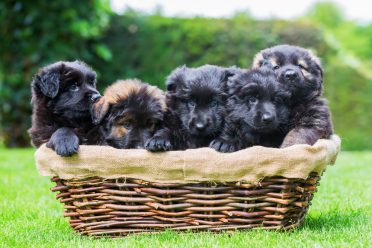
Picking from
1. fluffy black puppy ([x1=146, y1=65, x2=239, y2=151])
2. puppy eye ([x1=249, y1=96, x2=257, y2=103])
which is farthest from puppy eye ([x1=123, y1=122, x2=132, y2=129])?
puppy eye ([x1=249, y1=96, x2=257, y2=103])

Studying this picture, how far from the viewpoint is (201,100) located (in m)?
4.58

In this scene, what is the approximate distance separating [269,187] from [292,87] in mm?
914

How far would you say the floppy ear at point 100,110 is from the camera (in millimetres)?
4541

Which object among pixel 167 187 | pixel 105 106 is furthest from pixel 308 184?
pixel 105 106

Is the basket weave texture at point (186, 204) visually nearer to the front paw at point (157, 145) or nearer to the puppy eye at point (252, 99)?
the front paw at point (157, 145)

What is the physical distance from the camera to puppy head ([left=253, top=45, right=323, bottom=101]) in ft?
15.1

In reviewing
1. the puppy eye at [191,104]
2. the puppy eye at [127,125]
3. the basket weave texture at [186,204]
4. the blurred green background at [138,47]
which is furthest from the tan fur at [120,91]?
the blurred green background at [138,47]

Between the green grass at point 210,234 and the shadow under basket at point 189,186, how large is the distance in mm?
130

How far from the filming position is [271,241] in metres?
3.86

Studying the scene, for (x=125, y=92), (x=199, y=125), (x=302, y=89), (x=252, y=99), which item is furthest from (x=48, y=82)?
(x=302, y=89)

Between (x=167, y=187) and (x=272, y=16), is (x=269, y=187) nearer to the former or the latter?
(x=167, y=187)

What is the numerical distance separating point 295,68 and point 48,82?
1.98 metres

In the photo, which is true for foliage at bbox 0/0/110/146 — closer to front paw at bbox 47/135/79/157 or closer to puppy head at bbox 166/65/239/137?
puppy head at bbox 166/65/239/137

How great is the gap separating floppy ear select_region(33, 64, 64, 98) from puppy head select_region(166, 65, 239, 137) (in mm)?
924
